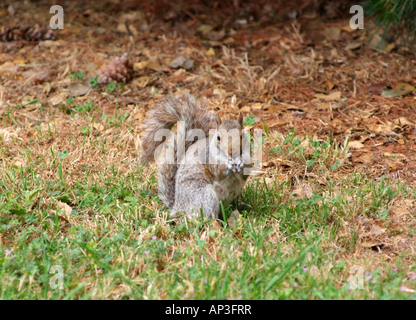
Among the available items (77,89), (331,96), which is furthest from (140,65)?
(331,96)

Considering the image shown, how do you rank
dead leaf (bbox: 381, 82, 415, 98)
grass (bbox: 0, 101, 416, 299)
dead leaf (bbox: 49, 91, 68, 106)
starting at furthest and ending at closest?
1. dead leaf (bbox: 49, 91, 68, 106)
2. dead leaf (bbox: 381, 82, 415, 98)
3. grass (bbox: 0, 101, 416, 299)

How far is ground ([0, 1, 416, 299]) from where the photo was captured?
2.42 metres

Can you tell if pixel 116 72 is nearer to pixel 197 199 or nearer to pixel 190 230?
pixel 197 199

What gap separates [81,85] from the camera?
15.9ft

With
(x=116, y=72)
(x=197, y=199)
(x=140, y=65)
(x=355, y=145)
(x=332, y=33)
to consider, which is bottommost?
(x=197, y=199)

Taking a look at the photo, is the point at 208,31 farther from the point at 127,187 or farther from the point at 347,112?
the point at 127,187

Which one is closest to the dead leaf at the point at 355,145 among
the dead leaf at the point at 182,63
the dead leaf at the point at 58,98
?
the dead leaf at the point at 182,63

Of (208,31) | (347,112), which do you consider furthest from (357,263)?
(208,31)

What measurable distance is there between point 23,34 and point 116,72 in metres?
1.65

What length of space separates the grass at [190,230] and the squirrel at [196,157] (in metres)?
0.12

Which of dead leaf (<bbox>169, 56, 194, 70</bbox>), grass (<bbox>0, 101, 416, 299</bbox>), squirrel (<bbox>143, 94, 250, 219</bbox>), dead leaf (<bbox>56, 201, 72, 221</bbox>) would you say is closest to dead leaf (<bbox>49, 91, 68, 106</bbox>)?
grass (<bbox>0, 101, 416, 299</bbox>)

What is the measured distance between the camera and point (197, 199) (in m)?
2.93

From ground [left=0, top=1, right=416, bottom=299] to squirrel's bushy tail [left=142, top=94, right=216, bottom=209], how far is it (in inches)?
5.5

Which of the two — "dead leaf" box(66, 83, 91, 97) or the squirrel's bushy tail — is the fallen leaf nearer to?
the squirrel's bushy tail
